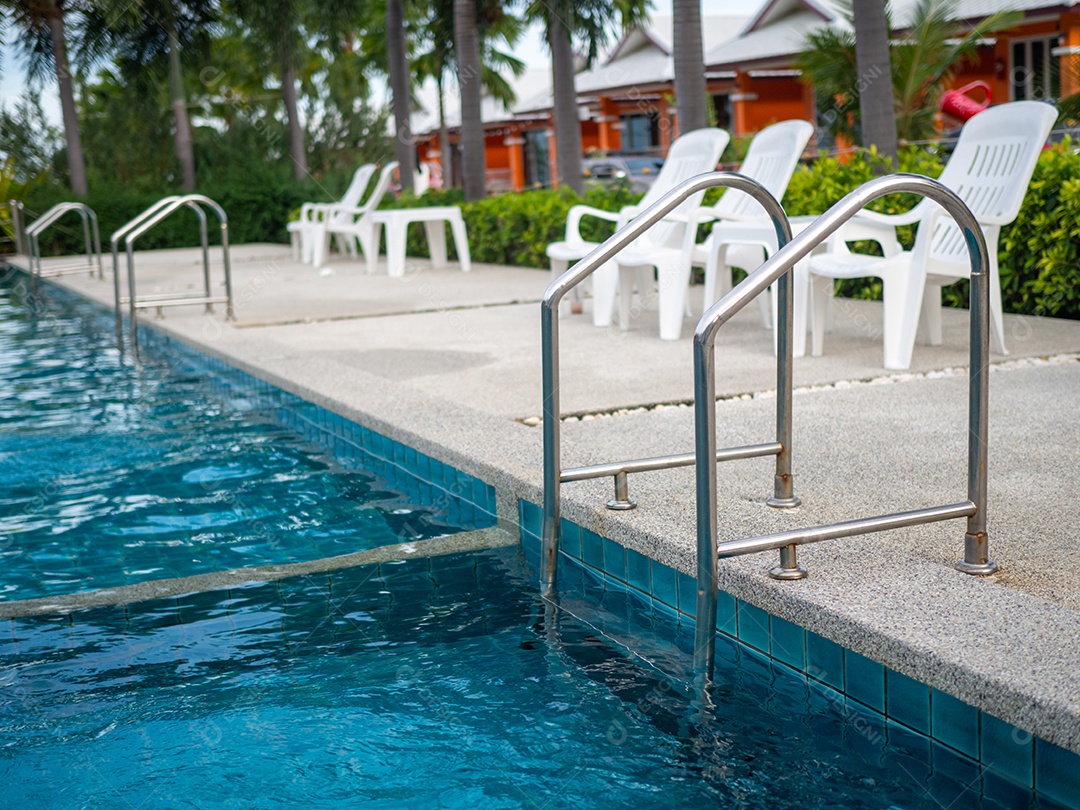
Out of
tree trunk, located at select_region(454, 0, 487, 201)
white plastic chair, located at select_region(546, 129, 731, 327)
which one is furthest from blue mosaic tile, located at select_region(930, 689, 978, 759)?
tree trunk, located at select_region(454, 0, 487, 201)

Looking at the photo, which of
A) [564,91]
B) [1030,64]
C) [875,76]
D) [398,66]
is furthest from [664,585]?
[1030,64]

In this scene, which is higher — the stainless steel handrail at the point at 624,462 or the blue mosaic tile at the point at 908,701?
the stainless steel handrail at the point at 624,462

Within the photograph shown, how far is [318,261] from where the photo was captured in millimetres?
13844

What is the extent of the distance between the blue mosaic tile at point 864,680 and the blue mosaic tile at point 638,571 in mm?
738

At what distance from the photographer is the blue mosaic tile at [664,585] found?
297 cm

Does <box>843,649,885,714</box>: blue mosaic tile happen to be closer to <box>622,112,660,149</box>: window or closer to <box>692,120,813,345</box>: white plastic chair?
<box>692,120,813,345</box>: white plastic chair

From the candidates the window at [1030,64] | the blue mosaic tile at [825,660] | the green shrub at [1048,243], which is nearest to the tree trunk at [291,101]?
the window at [1030,64]

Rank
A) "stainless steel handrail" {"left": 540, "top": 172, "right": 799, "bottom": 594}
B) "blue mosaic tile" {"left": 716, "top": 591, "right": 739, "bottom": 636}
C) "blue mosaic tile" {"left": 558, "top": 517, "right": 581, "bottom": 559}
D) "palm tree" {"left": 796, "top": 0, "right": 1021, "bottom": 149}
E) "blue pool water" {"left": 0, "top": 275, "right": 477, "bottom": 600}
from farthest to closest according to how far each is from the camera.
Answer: "palm tree" {"left": 796, "top": 0, "right": 1021, "bottom": 149}
"blue pool water" {"left": 0, "top": 275, "right": 477, "bottom": 600}
"blue mosaic tile" {"left": 558, "top": 517, "right": 581, "bottom": 559}
"stainless steel handrail" {"left": 540, "top": 172, "right": 799, "bottom": 594}
"blue mosaic tile" {"left": 716, "top": 591, "right": 739, "bottom": 636}

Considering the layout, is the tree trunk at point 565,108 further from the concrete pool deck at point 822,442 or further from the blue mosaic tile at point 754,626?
the blue mosaic tile at point 754,626

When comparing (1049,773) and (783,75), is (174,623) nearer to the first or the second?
(1049,773)

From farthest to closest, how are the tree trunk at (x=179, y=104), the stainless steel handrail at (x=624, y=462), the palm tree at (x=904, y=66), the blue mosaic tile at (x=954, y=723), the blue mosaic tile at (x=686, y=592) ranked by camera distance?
the tree trunk at (x=179, y=104)
the palm tree at (x=904, y=66)
the stainless steel handrail at (x=624, y=462)
the blue mosaic tile at (x=686, y=592)
the blue mosaic tile at (x=954, y=723)

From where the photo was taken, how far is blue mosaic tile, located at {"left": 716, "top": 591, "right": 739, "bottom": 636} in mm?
2754

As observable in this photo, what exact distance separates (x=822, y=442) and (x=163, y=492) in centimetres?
254

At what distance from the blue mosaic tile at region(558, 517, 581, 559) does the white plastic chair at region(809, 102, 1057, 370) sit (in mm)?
2417
